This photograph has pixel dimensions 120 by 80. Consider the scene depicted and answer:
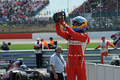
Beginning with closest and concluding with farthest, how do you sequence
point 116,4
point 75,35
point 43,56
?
point 75,35, point 43,56, point 116,4

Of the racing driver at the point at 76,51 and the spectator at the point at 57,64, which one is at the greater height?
the racing driver at the point at 76,51

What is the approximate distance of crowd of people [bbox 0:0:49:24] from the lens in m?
43.3

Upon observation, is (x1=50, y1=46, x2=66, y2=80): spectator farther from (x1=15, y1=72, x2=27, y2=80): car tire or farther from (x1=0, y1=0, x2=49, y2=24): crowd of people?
(x1=0, y1=0, x2=49, y2=24): crowd of people

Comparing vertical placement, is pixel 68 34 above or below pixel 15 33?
above

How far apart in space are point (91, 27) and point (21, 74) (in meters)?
29.2

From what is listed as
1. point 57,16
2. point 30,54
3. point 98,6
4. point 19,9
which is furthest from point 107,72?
point 19,9

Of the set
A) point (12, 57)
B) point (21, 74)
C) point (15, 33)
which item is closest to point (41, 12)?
point (15, 33)

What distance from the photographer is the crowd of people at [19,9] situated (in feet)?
142

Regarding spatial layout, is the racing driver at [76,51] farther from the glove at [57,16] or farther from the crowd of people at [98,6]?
the crowd of people at [98,6]

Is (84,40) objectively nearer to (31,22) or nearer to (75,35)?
(75,35)

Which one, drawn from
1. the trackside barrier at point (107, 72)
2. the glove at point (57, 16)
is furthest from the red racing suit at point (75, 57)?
the trackside barrier at point (107, 72)

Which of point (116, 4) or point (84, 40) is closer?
point (84, 40)

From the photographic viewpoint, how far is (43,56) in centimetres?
1365

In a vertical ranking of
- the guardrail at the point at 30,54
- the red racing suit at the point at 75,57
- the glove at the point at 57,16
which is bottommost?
the guardrail at the point at 30,54
